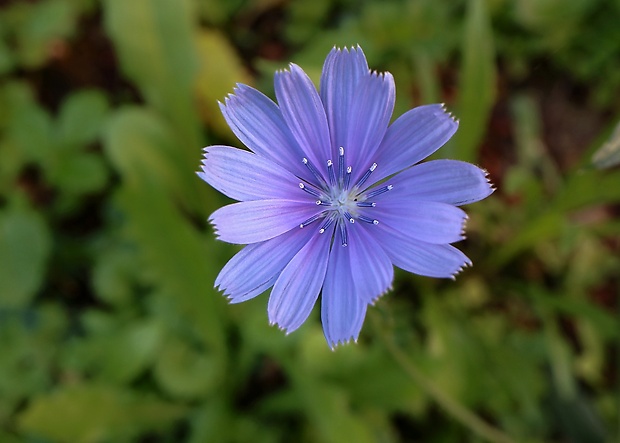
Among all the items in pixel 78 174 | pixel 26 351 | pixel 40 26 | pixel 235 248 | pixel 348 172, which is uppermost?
pixel 40 26

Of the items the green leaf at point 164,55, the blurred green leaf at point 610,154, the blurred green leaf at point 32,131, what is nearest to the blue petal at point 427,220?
the blurred green leaf at point 610,154

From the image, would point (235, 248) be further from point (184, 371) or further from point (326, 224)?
point (326, 224)

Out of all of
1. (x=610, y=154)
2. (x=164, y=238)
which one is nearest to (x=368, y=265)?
(x=610, y=154)

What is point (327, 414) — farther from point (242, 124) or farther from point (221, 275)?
point (242, 124)

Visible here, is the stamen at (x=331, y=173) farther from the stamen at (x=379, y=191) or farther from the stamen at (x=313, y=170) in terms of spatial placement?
the stamen at (x=379, y=191)

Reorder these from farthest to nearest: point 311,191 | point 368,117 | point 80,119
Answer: point 80,119 < point 311,191 < point 368,117

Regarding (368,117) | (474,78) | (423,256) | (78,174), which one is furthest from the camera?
(78,174)
